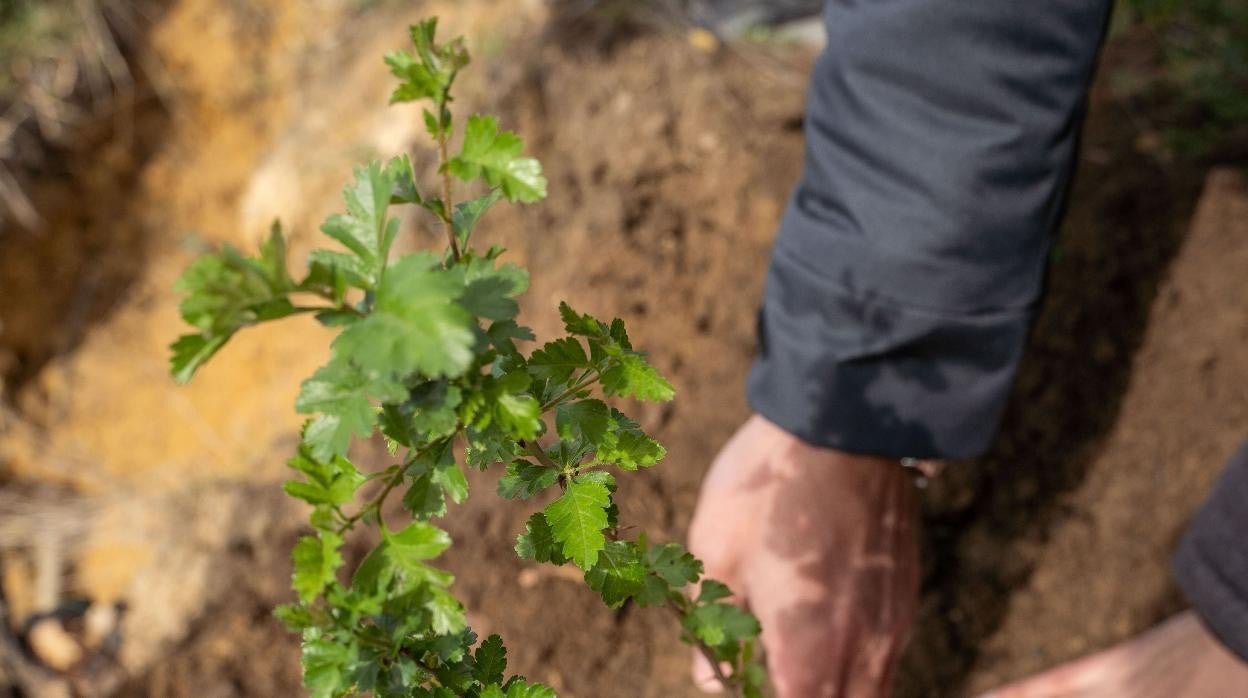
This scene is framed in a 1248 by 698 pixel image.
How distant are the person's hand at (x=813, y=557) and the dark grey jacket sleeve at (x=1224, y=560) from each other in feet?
2.05

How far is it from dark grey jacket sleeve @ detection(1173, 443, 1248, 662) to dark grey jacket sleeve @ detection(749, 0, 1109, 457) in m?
0.53

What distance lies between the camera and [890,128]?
5.57 feet

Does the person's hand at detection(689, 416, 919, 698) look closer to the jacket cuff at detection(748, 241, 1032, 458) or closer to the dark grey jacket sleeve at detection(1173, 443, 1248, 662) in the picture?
the jacket cuff at detection(748, 241, 1032, 458)

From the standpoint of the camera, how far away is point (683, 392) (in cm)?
226

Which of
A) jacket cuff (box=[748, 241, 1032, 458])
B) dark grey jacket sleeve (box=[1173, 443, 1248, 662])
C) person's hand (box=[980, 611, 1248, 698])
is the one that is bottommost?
person's hand (box=[980, 611, 1248, 698])

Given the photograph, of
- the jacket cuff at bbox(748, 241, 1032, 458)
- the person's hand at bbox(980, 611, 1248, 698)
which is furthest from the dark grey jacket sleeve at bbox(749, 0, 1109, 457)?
the person's hand at bbox(980, 611, 1248, 698)

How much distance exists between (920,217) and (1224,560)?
0.97 metres

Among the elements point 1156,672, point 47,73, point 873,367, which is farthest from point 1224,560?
point 47,73

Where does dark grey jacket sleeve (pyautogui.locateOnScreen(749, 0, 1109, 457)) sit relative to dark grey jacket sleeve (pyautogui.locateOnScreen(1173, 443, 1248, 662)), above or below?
above

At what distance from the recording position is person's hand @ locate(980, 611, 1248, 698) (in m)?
2.00

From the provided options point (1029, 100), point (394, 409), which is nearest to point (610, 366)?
point (394, 409)

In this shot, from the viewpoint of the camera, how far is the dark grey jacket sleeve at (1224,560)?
1830 mm

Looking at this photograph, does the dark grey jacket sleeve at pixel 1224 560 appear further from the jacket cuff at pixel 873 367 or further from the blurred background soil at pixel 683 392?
the jacket cuff at pixel 873 367

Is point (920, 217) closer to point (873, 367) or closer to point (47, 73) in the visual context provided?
point (873, 367)
